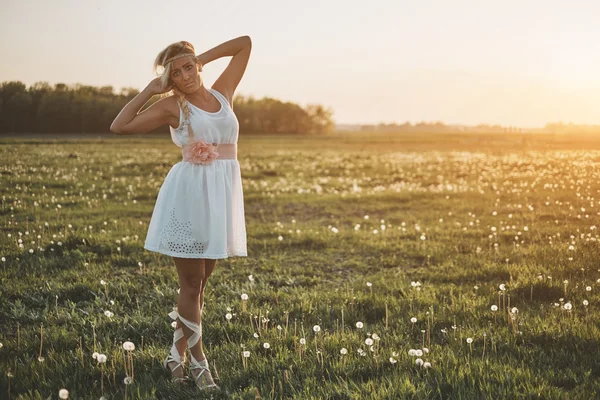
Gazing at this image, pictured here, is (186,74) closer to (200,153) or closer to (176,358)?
(200,153)

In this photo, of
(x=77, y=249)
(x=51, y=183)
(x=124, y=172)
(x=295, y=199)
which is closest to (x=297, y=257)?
(x=77, y=249)

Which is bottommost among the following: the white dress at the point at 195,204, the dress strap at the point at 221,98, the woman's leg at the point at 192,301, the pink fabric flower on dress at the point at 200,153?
the woman's leg at the point at 192,301

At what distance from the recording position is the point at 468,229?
35.3 feet

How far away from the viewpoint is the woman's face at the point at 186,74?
4.10 m

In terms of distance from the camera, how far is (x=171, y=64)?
161 inches

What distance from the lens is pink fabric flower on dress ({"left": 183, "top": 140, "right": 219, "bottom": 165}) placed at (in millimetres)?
4125

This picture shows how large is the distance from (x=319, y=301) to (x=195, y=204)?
2782mm

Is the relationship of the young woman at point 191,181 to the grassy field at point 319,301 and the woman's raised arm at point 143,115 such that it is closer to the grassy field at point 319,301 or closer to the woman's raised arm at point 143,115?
the woman's raised arm at point 143,115

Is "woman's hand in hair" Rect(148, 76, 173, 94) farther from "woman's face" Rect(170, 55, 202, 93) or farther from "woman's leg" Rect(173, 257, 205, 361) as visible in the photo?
"woman's leg" Rect(173, 257, 205, 361)

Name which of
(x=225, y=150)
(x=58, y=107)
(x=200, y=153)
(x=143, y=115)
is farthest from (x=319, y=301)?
(x=58, y=107)

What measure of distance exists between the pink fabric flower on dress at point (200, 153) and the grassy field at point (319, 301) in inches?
71.6

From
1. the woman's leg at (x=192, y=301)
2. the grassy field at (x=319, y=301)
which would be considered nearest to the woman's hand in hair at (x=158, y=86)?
the woman's leg at (x=192, y=301)

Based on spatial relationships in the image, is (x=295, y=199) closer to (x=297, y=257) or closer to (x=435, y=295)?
(x=297, y=257)

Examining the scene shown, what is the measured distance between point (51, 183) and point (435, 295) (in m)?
12.1
